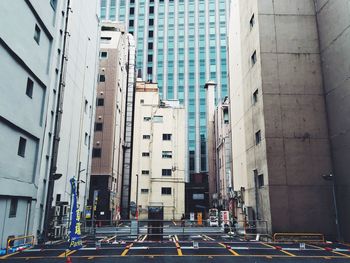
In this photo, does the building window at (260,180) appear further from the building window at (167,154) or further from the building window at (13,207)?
the building window at (167,154)

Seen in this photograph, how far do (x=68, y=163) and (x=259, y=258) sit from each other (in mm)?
18035

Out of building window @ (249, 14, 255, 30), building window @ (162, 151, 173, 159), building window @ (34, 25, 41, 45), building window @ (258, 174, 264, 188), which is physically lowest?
building window @ (258, 174, 264, 188)

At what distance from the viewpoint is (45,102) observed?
21688 mm

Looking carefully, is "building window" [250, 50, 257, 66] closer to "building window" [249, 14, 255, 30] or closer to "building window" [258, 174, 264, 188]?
"building window" [249, 14, 255, 30]

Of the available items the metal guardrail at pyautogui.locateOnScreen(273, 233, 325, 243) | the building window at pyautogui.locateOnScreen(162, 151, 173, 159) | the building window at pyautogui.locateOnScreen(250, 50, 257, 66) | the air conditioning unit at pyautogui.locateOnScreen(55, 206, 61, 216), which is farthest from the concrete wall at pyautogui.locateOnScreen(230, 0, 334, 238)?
the building window at pyautogui.locateOnScreen(162, 151, 173, 159)

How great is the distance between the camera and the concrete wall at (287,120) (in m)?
22.3

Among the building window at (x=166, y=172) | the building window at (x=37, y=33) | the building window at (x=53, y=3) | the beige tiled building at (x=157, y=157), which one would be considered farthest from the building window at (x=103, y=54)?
the building window at (x=37, y=33)

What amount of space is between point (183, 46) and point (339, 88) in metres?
77.8

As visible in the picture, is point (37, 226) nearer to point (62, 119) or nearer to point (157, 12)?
point (62, 119)

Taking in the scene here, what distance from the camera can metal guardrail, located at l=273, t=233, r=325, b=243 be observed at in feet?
69.6

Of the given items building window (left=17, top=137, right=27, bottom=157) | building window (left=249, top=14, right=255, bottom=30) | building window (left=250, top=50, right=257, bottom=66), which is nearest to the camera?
building window (left=17, top=137, right=27, bottom=157)

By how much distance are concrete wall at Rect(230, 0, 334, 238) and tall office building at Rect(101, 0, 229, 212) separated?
202 feet

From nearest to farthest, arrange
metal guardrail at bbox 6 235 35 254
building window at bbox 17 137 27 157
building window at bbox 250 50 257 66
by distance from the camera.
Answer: metal guardrail at bbox 6 235 35 254, building window at bbox 17 137 27 157, building window at bbox 250 50 257 66

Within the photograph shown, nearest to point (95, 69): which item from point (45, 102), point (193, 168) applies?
point (45, 102)
